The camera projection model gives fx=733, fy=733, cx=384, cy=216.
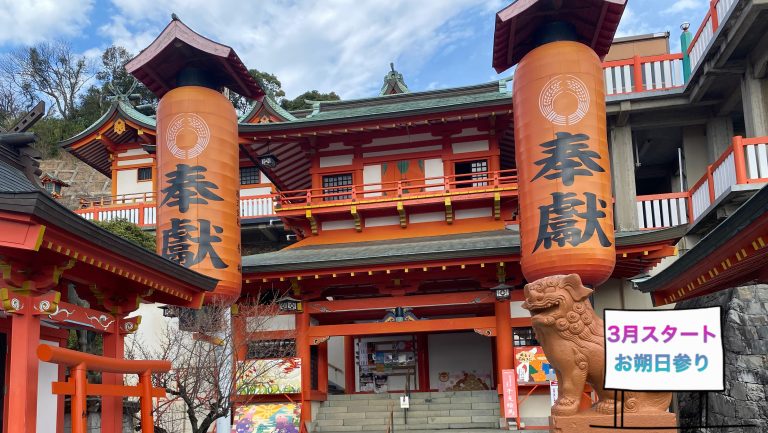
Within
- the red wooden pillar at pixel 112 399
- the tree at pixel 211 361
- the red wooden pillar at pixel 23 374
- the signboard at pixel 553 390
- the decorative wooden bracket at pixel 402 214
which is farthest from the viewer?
the decorative wooden bracket at pixel 402 214

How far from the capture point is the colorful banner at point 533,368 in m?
16.9

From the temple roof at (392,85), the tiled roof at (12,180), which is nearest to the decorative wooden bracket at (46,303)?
the tiled roof at (12,180)

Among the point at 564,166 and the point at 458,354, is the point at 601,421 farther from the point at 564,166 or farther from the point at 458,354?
the point at 458,354

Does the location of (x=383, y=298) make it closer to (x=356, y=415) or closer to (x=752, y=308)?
(x=356, y=415)

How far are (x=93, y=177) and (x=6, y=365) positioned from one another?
3938cm

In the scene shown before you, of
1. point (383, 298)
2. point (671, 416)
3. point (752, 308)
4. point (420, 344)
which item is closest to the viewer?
point (671, 416)

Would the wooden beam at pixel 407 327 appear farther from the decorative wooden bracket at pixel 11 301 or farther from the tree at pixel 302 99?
the tree at pixel 302 99

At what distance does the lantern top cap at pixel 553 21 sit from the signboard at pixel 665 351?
10936 millimetres

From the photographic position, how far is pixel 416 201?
20.2m

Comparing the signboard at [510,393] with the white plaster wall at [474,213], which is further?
the white plaster wall at [474,213]

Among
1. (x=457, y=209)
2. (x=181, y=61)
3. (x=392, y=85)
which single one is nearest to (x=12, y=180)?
(x=181, y=61)

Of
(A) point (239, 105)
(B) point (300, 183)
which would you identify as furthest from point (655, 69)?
(A) point (239, 105)

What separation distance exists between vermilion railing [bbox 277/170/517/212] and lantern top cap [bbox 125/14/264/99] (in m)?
3.91

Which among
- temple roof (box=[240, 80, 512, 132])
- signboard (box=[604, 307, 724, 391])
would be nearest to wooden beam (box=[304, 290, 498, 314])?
temple roof (box=[240, 80, 512, 132])
